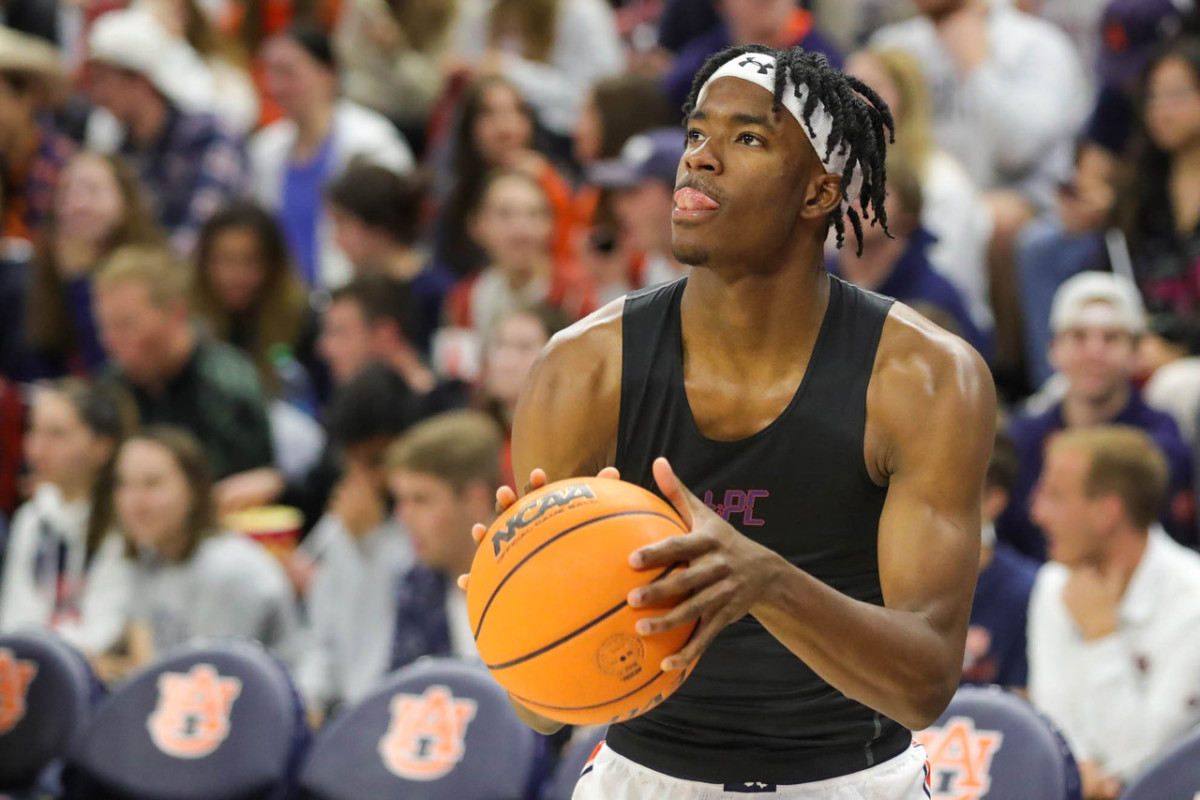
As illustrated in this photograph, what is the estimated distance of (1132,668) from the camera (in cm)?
439

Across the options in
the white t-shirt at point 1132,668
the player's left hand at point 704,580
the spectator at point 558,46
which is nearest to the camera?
the player's left hand at point 704,580

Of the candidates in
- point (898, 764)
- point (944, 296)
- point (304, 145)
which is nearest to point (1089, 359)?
point (944, 296)

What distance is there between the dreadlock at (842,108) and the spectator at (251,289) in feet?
14.8

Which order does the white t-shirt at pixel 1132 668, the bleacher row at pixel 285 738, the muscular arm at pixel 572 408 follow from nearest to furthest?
the muscular arm at pixel 572 408 < the bleacher row at pixel 285 738 < the white t-shirt at pixel 1132 668

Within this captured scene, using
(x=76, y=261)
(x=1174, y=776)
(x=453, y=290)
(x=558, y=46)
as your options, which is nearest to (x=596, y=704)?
(x=1174, y=776)

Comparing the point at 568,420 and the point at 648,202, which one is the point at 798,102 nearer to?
the point at 568,420

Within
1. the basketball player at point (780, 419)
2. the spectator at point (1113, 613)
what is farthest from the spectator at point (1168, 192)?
the basketball player at point (780, 419)

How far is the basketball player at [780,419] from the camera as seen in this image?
2.46 m

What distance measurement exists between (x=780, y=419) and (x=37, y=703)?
2933mm

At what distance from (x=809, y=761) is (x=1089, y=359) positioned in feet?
A: 10.2

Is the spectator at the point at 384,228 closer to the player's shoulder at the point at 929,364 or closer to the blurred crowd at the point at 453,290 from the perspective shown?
the blurred crowd at the point at 453,290

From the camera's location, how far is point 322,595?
5.48 m

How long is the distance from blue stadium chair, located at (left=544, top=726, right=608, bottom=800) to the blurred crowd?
39.9 inches

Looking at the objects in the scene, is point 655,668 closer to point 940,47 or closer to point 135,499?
point 135,499
